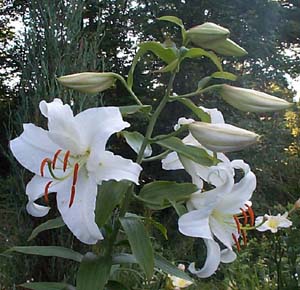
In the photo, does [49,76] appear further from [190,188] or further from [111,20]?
[111,20]

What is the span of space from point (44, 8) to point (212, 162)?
2.27m

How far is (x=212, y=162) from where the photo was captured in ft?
2.70

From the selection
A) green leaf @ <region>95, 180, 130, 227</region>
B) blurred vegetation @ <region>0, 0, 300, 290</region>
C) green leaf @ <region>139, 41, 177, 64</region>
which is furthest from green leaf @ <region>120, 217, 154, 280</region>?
blurred vegetation @ <region>0, 0, 300, 290</region>

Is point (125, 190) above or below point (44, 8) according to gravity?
above

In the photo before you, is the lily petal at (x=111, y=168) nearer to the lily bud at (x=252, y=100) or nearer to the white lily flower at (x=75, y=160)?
the white lily flower at (x=75, y=160)

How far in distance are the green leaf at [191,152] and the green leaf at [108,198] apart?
83 millimetres

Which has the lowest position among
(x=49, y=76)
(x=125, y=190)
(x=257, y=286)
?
(x=257, y=286)

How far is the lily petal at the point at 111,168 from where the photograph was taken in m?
0.76

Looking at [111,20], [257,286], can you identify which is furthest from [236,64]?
[257,286]

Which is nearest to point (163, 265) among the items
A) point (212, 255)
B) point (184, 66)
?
point (212, 255)

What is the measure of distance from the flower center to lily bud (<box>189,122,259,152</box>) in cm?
15

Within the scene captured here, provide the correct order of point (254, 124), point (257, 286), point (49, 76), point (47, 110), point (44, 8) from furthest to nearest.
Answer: point (254, 124) < point (44, 8) < point (49, 76) < point (257, 286) < point (47, 110)

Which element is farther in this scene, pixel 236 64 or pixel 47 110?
pixel 236 64

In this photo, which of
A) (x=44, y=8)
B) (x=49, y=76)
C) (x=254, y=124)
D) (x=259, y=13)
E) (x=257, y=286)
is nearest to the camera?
(x=257, y=286)
